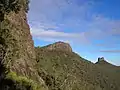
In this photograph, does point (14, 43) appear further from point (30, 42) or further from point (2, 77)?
point (30, 42)

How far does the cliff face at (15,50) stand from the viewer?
28.7 m

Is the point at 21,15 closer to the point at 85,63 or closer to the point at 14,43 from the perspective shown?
the point at 14,43

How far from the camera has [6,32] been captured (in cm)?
3062

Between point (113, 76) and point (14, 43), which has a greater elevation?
point (113, 76)

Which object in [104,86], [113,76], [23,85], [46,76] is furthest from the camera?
[113,76]

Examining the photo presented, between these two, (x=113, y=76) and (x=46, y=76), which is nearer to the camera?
(x=46, y=76)

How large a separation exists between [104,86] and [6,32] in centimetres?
8299

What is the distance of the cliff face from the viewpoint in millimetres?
28702

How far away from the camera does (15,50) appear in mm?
30688

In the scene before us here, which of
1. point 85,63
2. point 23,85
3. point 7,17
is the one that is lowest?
point 23,85

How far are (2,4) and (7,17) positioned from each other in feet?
8.71

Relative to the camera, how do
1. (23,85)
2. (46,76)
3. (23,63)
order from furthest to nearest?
(46,76) < (23,63) < (23,85)

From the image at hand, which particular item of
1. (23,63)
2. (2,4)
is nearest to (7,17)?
(2,4)

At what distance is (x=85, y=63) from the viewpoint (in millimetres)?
114062
